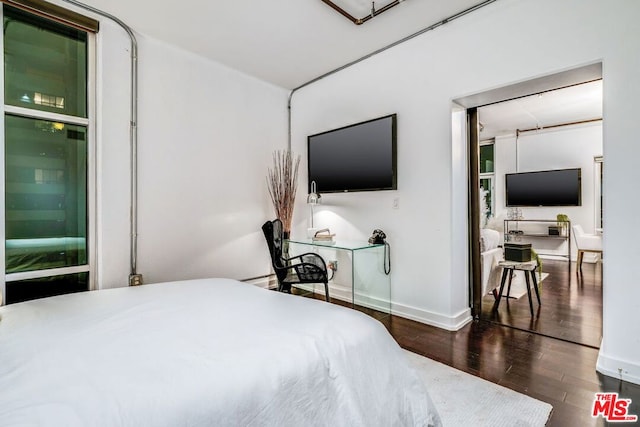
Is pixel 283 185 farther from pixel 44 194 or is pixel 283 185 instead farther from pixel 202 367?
pixel 202 367

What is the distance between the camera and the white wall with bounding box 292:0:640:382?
1.99m

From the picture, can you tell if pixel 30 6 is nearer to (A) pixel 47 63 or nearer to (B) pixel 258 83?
(A) pixel 47 63

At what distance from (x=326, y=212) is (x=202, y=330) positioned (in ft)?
9.24

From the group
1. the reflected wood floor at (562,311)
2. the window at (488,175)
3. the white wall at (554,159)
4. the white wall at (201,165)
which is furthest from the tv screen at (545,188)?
the white wall at (201,165)

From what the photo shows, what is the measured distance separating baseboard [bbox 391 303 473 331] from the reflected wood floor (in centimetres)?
31

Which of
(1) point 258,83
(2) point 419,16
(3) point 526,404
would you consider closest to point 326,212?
(1) point 258,83

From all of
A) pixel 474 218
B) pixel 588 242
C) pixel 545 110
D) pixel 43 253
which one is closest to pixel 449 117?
pixel 474 218

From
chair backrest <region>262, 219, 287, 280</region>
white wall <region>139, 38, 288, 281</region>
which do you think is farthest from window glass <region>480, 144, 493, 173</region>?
chair backrest <region>262, 219, 287, 280</region>

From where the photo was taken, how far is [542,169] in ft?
21.5

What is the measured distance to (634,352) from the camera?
77.3 inches

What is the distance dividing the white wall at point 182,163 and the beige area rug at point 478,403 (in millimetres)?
2486

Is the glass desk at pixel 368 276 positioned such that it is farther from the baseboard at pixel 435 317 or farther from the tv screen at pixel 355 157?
the tv screen at pixel 355 157

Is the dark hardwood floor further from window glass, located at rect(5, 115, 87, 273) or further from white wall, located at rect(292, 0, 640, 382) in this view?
window glass, located at rect(5, 115, 87, 273)

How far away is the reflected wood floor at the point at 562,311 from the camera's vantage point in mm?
2737
